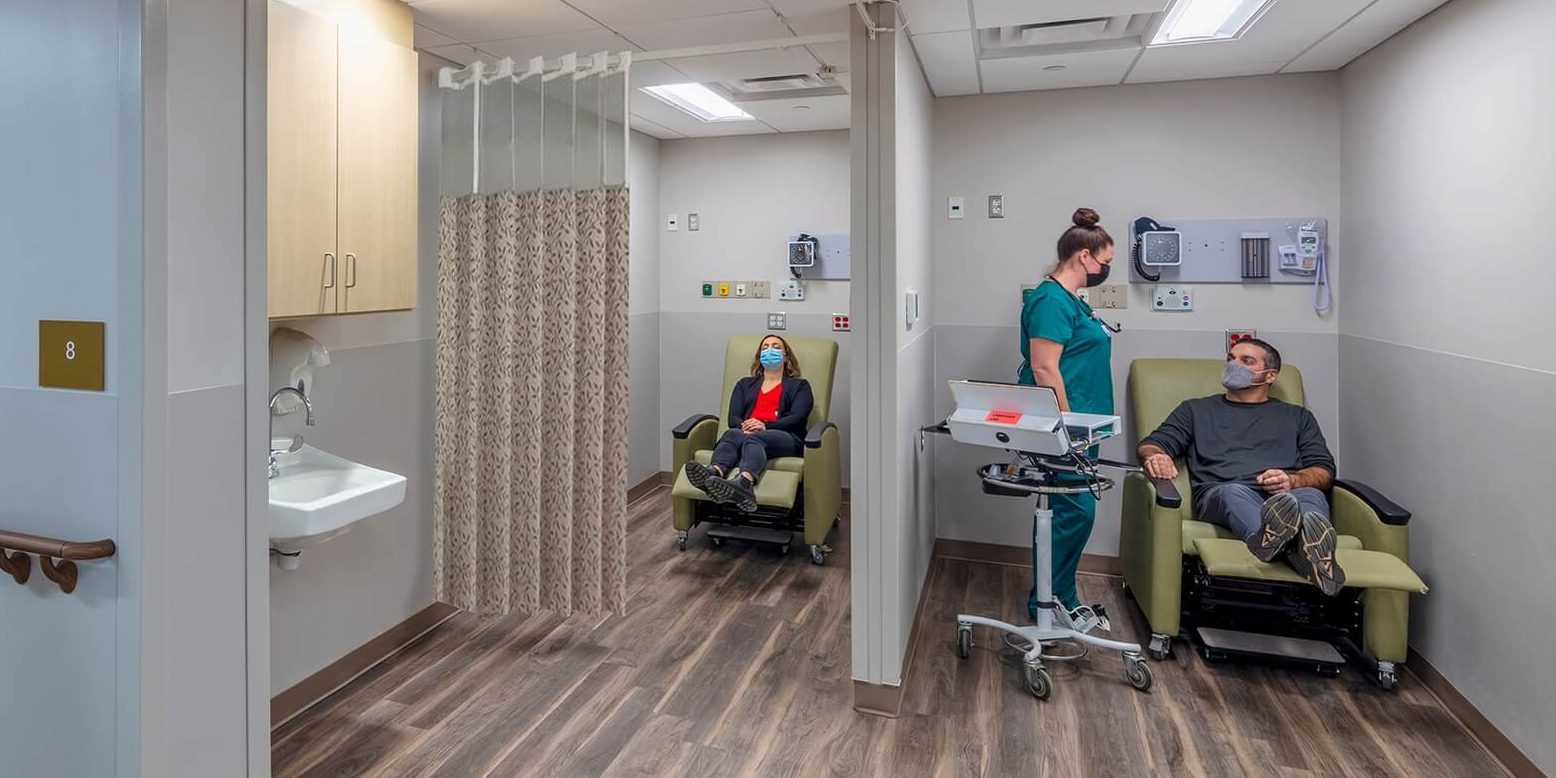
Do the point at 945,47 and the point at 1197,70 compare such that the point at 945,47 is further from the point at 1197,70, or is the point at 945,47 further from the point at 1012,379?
the point at 1012,379

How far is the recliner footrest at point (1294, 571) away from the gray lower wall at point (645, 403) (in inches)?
121

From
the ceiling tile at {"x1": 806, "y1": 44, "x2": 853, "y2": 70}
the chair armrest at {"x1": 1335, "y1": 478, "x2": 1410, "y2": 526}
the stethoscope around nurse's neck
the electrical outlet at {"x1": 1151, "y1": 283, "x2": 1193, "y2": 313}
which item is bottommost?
the chair armrest at {"x1": 1335, "y1": 478, "x2": 1410, "y2": 526}

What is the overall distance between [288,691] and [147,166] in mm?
1745

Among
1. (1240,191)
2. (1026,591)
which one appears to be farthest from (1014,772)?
(1240,191)

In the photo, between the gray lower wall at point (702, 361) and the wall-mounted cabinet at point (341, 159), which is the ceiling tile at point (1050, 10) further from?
the gray lower wall at point (702, 361)

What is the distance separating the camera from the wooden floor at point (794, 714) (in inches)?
89.1

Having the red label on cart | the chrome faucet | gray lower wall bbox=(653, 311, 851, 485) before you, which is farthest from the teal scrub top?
the chrome faucet

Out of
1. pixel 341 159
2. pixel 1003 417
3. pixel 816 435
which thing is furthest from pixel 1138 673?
pixel 341 159

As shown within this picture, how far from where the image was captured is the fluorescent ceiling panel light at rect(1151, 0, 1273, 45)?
267 centimetres

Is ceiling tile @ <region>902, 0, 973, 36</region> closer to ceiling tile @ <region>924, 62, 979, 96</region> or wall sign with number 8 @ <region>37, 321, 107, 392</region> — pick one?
ceiling tile @ <region>924, 62, 979, 96</region>

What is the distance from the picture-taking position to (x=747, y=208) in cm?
496

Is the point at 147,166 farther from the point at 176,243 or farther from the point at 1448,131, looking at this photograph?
the point at 1448,131

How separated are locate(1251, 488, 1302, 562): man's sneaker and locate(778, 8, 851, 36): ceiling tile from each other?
2035 millimetres

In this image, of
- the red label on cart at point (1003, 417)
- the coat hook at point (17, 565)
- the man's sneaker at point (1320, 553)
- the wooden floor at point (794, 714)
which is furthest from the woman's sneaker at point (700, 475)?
the coat hook at point (17, 565)
